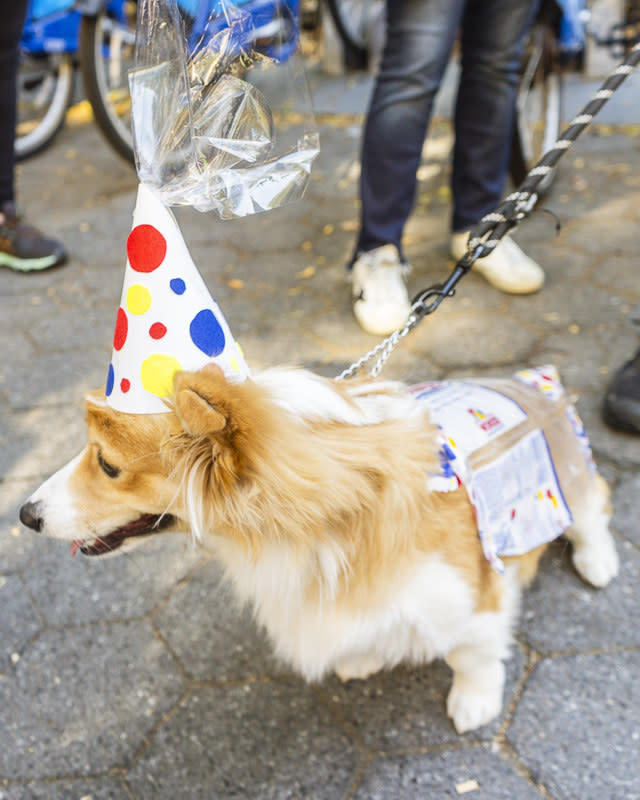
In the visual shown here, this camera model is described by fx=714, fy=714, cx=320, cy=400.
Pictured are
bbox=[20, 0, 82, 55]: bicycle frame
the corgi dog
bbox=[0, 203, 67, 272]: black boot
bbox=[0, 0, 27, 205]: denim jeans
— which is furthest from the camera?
bbox=[20, 0, 82, 55]: bicycle frame

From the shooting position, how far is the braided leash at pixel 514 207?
1.51 m

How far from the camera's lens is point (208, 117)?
1.26 metres

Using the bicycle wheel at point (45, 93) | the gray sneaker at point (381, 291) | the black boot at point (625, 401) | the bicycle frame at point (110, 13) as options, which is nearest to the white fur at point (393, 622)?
the black boot at point (625, 401)

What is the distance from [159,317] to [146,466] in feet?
0.97

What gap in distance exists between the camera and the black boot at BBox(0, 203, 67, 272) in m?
3.60

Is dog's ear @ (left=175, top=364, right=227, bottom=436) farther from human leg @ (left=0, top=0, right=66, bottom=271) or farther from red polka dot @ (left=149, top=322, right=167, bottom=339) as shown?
human leg @ (left=0, top=0, right=66, bottom=271)

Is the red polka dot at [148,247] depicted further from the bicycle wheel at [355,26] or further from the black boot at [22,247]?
the bicycle wheel at [355,26]

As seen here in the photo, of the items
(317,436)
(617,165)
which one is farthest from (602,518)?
(617,165)

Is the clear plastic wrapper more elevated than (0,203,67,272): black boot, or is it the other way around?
the clear plastic wrapper

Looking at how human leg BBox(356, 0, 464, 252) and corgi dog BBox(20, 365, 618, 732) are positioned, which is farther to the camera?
human leg BBox(356, 0, 464, 252)

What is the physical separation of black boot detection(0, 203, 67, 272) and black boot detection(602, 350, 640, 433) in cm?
272

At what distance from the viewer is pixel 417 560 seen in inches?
54.3

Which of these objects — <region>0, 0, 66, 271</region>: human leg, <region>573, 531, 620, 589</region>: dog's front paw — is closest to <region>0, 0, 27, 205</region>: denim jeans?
<region>0, 0, 66, 271</region>: human leg

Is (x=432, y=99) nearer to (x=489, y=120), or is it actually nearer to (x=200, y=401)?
(x=489, y=120)
